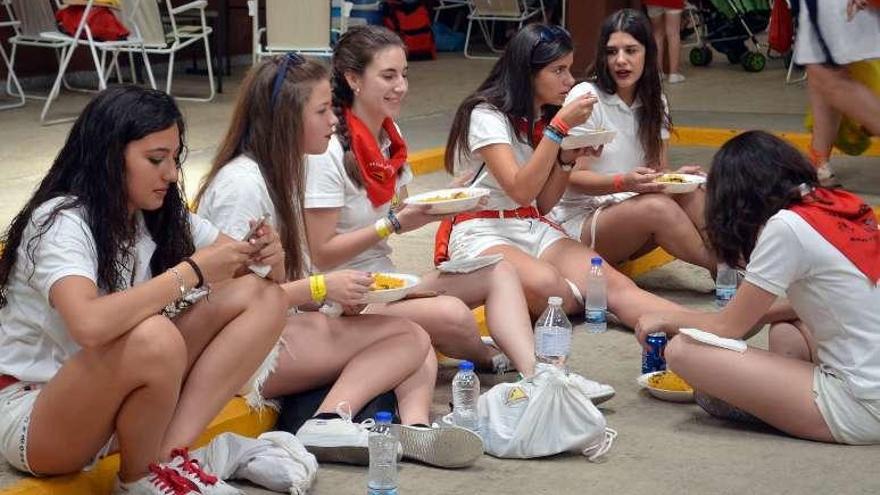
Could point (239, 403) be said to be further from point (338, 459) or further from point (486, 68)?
point (486, 68)

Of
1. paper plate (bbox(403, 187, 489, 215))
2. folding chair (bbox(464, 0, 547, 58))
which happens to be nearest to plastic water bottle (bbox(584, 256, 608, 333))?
paper plate (bbox(403, 187, 489, 215))

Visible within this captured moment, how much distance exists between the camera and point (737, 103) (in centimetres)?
1200

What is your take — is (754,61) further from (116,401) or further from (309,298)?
(116,401)

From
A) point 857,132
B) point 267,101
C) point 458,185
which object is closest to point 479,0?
point 857,132

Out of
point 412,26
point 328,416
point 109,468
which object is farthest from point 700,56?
point 109,468

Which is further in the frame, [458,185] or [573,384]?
[458,185]

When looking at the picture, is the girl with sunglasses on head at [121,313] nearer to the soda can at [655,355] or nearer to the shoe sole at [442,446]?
the shoe sole at [442,446]

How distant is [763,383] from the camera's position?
189 inches

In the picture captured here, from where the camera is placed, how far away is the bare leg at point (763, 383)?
15.8 feet

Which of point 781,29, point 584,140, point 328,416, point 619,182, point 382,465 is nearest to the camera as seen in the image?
point 382,465

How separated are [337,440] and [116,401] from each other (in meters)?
0.82

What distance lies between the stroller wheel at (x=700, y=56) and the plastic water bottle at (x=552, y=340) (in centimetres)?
991

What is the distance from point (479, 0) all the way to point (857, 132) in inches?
314

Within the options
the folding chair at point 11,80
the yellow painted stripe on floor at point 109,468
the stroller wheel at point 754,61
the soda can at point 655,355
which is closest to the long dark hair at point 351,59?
the yellow painted stripe on floor at point 109,468
